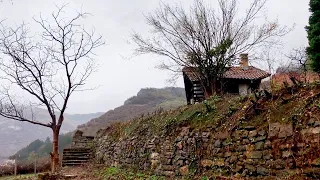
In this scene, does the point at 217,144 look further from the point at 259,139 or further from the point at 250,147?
the point at 259,139

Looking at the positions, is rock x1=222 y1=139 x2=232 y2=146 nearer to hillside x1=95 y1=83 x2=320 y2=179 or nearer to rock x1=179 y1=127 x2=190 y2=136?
hillside x1=95 y1=83 x2=320 y2=179

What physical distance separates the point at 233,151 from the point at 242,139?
368 millimetres

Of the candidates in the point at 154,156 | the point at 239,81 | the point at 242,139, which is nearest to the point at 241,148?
the point at 242,139

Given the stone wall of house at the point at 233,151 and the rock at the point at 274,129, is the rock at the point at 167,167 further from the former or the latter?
the rock at the point at 274,129

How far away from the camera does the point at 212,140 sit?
23.5 feet

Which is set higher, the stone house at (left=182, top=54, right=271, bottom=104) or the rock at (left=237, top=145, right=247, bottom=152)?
the stone house at (left=182, top=54, right=271, bottom=104)

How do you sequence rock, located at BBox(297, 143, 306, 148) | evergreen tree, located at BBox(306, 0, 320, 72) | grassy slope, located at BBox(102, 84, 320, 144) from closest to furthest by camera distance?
rock, located at BBox(297, 143, 306, 148)
grassy slope, located at BBox(102, 84, 320, 144)
evergreen tree, located at BBox(306, 0, 320, 72)

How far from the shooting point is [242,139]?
635 cm

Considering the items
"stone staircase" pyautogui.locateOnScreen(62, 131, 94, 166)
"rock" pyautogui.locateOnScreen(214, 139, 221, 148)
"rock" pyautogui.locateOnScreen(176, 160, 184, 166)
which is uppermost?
"rock" pyautogui.locateOnScreen(214, 139, 221, 148)

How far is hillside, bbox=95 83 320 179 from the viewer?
5.21m

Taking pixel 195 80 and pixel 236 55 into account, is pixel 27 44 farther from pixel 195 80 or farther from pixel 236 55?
pixel 236 55

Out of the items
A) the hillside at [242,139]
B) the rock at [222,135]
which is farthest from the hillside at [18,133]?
the rock at [222,135]

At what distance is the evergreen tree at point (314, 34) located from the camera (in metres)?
13.1

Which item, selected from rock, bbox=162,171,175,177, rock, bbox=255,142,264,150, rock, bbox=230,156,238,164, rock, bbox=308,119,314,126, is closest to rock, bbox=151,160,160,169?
rock, bbox=162,171,175,177
